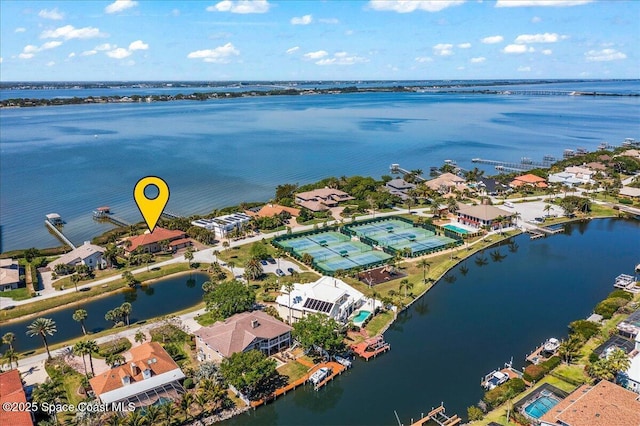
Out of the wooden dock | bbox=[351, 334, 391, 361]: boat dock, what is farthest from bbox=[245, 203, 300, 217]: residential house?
bbox=[351, 334, 391, 361]: boat dock

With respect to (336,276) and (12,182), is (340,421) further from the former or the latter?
(12,182)

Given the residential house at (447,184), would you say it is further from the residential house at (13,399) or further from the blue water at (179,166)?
the residential house at (13,399)

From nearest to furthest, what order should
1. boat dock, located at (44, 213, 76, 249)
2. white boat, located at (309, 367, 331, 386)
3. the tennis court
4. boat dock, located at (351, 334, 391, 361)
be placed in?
1. white boat, located at (309, 367, 331, 386)
2. boat dock, located at (351, 334, 391, 361)
3. the tennis court
4. boat dock, located at (44, 213, 76, 249)

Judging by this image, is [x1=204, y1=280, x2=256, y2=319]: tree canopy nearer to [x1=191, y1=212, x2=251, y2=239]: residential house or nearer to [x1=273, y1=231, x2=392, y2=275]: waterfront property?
[x1=273, y1=231, x2=392, y2=275]: waterfront property

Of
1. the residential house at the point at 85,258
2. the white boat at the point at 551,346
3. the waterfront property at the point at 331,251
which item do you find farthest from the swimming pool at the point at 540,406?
the residential house at the point at 85,258

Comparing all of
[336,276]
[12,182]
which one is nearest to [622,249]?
[336,276]

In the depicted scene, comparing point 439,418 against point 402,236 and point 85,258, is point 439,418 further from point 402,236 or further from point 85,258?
point 85,258
